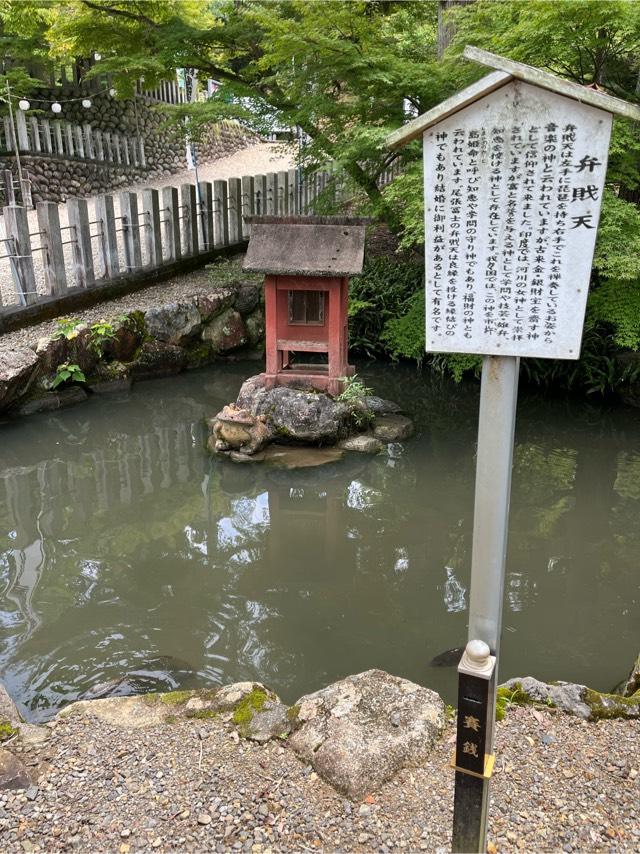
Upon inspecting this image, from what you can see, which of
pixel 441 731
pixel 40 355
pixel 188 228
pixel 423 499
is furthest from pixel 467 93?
pixel 188 228

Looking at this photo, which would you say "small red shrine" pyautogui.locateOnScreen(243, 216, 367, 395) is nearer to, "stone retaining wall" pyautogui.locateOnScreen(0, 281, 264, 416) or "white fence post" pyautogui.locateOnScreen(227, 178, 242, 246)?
"stone retaining wall" pyautogui.locateOnScreen(0, 281, 264, 416)

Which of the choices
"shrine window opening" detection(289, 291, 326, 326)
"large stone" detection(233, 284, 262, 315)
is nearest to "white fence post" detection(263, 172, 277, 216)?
"large stone" detection(233, 284, 262, 315)

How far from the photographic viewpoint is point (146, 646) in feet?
16.5

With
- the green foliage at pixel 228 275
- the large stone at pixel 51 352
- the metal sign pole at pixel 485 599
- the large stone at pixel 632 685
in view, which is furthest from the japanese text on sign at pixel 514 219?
the green foliage at pixel 228 275

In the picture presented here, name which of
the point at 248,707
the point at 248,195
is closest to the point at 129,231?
the point at 248,195

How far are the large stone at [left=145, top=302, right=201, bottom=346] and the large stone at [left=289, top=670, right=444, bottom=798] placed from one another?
786 cm

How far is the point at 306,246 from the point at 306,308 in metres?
0.79

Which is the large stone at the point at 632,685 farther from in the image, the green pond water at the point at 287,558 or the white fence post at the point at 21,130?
the white fence post at the point at 21,130

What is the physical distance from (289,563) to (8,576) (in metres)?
2.42

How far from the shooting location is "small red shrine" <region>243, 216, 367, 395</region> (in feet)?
27.1

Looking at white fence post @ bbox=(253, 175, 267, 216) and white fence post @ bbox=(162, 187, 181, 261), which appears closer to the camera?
white fence post @ bbox=(162, 187, 181, 261)

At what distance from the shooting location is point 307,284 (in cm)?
848

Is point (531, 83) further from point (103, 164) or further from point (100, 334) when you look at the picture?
point (103, 164)

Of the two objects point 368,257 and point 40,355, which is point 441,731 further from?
point 368,257
